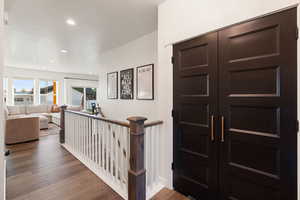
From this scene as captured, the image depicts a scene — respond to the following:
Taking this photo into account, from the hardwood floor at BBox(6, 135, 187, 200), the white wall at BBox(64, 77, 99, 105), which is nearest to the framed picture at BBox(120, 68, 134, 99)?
the hardwood floor at BBox(6, 135, 187, 200)

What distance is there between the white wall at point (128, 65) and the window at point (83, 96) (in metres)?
4.68

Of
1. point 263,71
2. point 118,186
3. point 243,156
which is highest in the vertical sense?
point 263,71

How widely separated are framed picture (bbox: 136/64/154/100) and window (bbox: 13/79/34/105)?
6910 mm

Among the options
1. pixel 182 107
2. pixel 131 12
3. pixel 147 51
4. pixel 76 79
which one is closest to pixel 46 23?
pixel 131 12

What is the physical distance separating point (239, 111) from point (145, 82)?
2095 millimetres

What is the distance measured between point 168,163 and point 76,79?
834 centimetres

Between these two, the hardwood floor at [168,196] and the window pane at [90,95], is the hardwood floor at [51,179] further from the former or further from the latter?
the window pane at [90,95]

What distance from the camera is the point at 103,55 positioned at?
15.3ft

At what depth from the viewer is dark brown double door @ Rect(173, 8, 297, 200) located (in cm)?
123

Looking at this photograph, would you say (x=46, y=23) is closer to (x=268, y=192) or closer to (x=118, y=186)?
(x=118, y=186)

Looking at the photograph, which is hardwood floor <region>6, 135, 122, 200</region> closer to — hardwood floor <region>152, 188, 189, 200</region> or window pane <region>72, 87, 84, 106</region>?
hardwood floor <region>152, 188, 189, 200</region>

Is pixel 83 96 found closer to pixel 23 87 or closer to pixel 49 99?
pixel 49 99

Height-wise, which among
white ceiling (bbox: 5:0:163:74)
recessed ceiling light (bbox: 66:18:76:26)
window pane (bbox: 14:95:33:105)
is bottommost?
window pane (bbox: 14:95:33:105)

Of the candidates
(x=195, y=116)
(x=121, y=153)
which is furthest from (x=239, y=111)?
(x=121, y=153)
